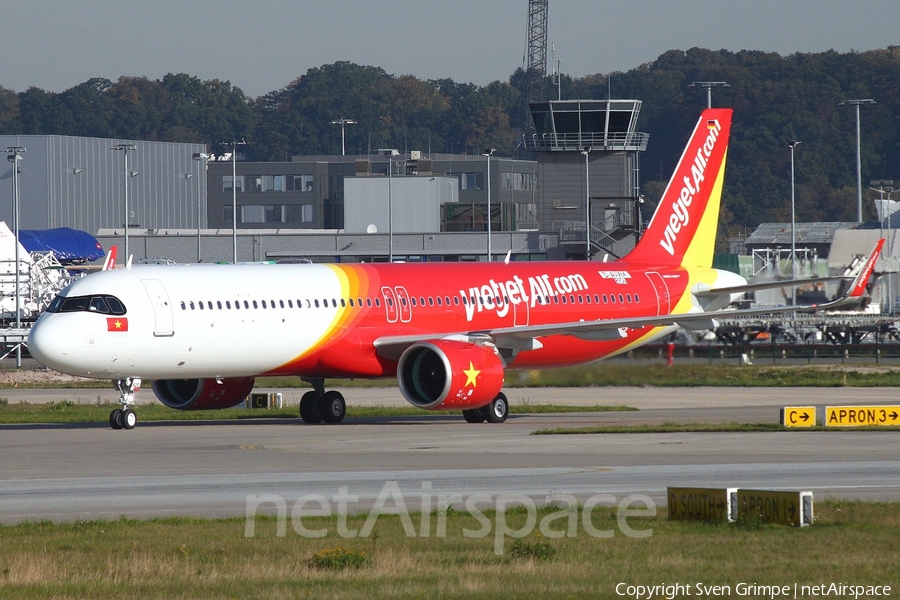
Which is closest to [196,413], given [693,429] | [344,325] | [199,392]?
[199,392]

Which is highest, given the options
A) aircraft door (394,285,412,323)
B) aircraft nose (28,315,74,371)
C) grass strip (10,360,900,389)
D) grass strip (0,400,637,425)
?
aircraft door (394,285,412,323)

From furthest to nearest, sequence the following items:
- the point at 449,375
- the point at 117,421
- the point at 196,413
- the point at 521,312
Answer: the point at 196,413
the point at 521,312
the point at 117,421
the point at 449,375

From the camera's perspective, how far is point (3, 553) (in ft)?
52.0

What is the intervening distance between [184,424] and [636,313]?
44.4 ft

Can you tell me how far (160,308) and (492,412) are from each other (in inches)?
353

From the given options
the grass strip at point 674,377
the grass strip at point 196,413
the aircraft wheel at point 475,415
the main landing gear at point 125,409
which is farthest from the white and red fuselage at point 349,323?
the grass strip at point 674,377

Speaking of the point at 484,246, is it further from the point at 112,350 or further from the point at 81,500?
the point at 81,500

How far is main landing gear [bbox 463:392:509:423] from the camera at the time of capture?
123ft

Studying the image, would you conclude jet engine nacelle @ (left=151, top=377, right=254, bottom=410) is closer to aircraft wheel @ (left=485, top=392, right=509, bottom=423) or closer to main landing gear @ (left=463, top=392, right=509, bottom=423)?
main landing gear @ (left=463, top=392, right=509, bottom=423)

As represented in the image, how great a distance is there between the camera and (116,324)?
33812mm

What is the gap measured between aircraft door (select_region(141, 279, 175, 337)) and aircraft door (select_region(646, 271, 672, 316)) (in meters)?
15.5

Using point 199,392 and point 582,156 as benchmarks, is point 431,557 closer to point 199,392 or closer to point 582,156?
point 199,392

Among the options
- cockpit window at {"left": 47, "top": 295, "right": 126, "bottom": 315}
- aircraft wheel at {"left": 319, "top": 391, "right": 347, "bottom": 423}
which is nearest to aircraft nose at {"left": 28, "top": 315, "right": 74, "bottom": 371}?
cockpit window at {"left": 47, "top": 295, "right": 126, "bottom": 315}

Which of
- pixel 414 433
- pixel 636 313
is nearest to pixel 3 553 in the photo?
pixel 414 433
